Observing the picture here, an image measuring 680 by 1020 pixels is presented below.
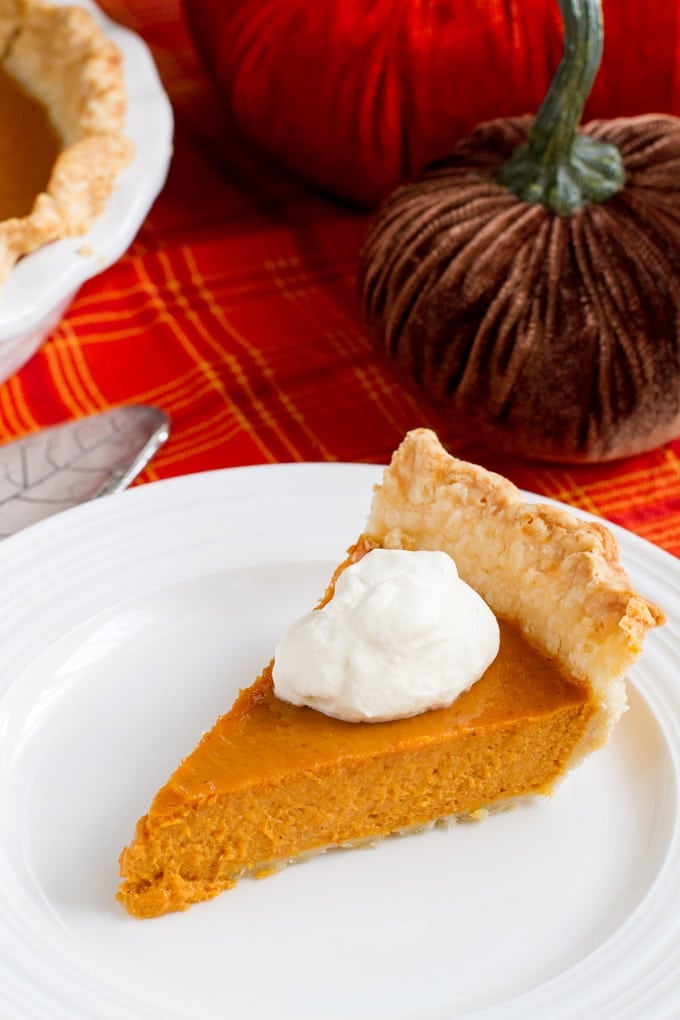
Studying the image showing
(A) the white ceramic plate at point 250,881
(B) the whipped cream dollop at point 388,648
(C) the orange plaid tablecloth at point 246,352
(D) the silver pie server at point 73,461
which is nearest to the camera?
(A) the white ceramic plate at point 250,881

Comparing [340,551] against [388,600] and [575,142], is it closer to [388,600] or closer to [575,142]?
[388,600]

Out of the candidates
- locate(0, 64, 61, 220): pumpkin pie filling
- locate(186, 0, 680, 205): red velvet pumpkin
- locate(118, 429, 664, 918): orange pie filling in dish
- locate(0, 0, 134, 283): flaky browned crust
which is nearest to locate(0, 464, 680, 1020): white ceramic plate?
locate(118, 429, 664, 918): orange pie filling in dish

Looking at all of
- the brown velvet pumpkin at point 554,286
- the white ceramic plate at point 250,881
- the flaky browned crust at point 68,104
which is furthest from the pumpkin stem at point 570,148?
the flaky browned crust at point 68,104

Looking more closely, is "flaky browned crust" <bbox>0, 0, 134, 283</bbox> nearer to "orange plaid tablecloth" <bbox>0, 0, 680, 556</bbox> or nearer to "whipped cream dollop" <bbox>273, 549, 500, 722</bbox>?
"orange plaid tablecloth" <bbox>0, 0, 680, 556</bbox>

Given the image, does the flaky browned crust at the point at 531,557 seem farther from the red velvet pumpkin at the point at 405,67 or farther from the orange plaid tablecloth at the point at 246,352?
the red velvet pumpkin at the point at 405,67

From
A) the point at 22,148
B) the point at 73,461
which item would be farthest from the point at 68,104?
the point at 73,461

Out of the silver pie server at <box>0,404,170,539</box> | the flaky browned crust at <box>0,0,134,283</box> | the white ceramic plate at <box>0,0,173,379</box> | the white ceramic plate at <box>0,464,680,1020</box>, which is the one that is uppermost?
the flaky browned crust at <box>0,0,134,283</box>
